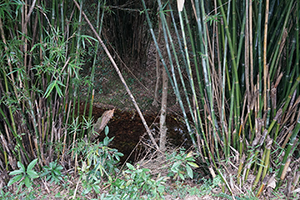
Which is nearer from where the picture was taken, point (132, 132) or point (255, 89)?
point (255, 89)

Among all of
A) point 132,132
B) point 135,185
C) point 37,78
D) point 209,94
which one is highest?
point 37,78

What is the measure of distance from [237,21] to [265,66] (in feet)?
1.07

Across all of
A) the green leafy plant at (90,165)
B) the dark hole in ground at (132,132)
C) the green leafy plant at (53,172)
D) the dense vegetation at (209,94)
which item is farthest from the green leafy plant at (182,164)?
the dark hole in ground at (132,132)

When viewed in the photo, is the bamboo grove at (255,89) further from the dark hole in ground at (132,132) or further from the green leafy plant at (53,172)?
the dark hole in ground at (132,132)

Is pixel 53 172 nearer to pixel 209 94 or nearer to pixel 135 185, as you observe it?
pixel 135 185

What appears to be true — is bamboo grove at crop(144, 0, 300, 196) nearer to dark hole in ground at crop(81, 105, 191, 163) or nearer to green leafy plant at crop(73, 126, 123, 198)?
green leafy plant at crop(73, 126, 123, 198)

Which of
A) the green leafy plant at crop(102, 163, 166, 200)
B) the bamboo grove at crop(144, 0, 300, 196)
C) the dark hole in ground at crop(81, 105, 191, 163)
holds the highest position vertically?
the bamboo grove at crop(144, 0, 300, 196)

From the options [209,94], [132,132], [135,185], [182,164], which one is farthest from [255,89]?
[132,132]

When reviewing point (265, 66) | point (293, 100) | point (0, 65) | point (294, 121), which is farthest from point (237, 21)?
point (0, 65)

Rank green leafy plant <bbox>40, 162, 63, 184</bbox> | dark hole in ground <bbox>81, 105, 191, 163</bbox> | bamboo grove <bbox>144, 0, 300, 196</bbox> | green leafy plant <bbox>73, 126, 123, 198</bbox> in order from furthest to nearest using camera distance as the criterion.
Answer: dark hole in ground <bbox>81, 105, 191, 163</bbox>
green leafy plant <bbox>40, 162, 63, 184</bbox>
green leafy plant <bbox>73, 126, 123, 198</bbox>
bamboo grove <bbox>144, 0, 300, 196</bbox>

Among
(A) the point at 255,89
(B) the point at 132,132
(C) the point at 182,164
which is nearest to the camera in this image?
(A) the point at 255,89

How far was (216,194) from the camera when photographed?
4.54 ft

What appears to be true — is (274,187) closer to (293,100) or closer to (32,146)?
(293,100)

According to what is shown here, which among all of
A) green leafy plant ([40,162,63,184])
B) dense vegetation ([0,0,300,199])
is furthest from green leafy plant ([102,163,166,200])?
green leafy plant ([40,162,63,184])
